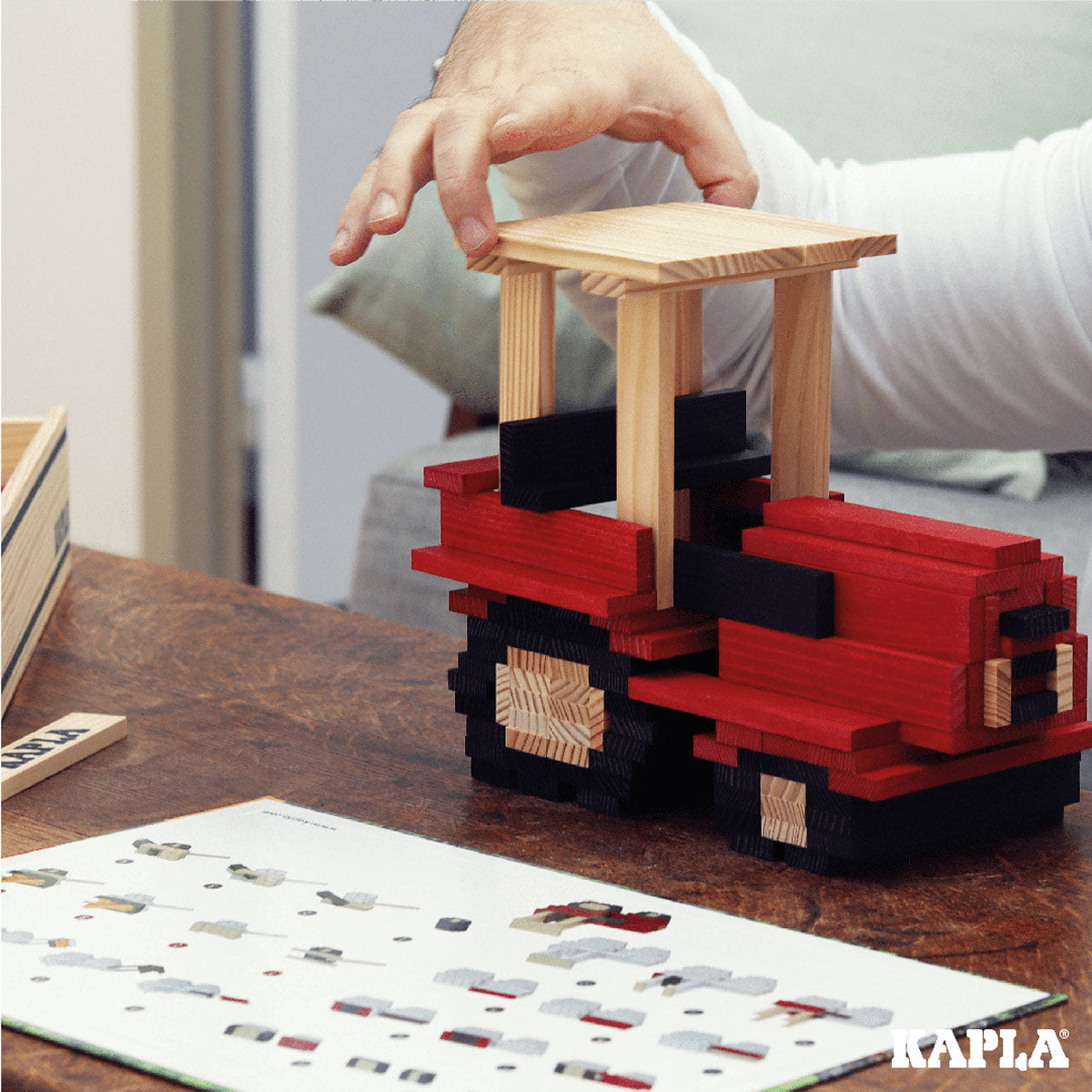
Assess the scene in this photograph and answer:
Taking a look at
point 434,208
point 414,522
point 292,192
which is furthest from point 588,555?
point 292,192

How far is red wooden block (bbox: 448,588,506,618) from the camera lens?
2.53 ft

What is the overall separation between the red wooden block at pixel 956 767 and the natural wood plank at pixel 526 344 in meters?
0.22

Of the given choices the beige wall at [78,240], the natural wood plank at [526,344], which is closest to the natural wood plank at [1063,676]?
the natural wood plank at [526,344]

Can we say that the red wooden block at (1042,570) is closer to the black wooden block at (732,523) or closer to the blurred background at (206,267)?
the black wooden block at (732,523)

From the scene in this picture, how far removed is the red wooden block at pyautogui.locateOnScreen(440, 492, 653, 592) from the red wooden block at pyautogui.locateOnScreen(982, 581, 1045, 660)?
148 mm

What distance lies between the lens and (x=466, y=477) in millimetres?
768

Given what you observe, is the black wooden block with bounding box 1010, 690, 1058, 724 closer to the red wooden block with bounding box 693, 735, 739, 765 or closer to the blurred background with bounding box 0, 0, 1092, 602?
the red wooden block with bounding box 693, 735, 739, 765

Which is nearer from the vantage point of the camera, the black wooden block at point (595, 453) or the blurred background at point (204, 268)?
the black wooden block at point (595, 453)

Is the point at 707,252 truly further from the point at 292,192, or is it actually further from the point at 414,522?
the point at 292,192

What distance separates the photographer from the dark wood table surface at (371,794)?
590 millimetres

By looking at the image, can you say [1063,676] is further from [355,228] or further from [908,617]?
[355,228]

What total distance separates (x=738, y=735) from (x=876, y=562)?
0.31 ft

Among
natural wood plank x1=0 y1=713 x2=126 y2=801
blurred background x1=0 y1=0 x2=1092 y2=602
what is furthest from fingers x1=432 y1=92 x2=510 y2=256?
blurred background x1=0 y1=0 x2=1092 y2=602

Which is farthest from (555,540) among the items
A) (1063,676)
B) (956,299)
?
(956,299)
